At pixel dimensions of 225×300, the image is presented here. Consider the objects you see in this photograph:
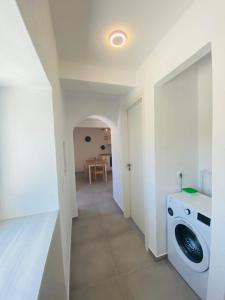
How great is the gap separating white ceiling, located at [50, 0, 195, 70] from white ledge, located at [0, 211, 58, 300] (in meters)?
1.58

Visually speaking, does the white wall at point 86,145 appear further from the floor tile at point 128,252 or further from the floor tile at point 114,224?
the floor tile at point 128,252

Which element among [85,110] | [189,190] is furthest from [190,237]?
[85,110]

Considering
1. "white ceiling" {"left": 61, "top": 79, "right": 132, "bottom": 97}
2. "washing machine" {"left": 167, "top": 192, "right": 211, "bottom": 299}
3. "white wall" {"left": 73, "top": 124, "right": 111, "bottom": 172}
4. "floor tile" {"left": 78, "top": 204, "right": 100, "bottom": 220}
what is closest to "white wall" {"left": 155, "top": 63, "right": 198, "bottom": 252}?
"washing machine" {"left": 167, "top": 192, "right": 211, "bottom": 299}

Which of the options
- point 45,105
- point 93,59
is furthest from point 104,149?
point 45,105

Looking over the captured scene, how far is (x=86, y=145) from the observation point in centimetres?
752

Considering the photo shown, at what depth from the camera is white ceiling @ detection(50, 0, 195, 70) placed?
1019 millimetres

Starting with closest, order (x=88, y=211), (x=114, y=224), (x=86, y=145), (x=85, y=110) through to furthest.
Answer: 1. (x=114, y=224)
2. (x=85, y=110)
3. (x=88, y=211)
4. (x=86, y=145)

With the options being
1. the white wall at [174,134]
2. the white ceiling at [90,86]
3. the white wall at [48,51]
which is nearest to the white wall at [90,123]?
the white ceiling at [90,86]

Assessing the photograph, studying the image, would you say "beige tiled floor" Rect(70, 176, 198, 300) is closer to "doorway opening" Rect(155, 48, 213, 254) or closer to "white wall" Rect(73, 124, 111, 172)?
"doorway opening" Rect(155, 48, 213, 254)

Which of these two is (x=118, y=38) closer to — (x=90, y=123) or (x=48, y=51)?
(x=48, y=51)

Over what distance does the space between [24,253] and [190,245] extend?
4.97 feet

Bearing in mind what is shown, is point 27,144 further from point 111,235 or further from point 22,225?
point 111,235

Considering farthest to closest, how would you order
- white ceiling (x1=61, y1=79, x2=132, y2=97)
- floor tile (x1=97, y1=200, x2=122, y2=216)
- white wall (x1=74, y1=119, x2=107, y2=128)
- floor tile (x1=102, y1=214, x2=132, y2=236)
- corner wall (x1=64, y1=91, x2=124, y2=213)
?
white wall (x1=74, y1=119, x2=107, y2=128), floor tile (x1=97, y1=200, x2=122, y2=216), corner wall (x1=64, y1=91, x2=124, y2=213), floor tile (x1=102, y1=214, x2=132, y2=236), white ceiling (x1=61, y1=79, x2=132, y2=97)

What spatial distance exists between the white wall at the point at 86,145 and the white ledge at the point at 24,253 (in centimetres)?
639
